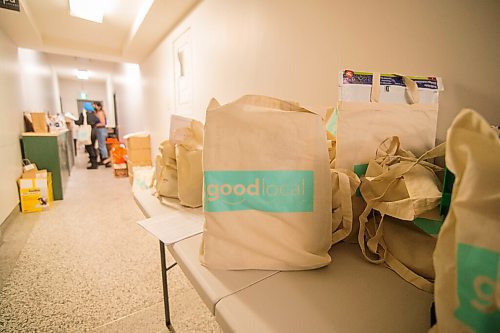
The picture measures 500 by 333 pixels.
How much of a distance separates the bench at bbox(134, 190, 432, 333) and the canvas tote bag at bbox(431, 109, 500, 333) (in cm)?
15

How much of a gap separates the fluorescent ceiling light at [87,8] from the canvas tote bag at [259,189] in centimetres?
311

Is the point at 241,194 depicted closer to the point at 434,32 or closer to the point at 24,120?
the point at 434,32

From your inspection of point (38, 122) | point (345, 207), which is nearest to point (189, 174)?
point (345, 207)

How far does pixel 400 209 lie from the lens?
60 centimetres

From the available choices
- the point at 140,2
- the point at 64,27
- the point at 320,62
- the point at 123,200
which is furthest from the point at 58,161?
the point at 320,62

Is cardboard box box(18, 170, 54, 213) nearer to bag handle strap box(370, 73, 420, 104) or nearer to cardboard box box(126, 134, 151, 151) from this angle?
cardboard box box(126, 134, 151, 151)

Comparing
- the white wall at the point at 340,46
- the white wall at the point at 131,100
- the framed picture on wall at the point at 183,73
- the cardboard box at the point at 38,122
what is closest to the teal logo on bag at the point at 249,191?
the white wall at the point at 340,46

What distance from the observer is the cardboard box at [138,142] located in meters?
4.01

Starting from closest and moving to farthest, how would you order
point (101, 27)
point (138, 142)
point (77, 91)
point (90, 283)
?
point (90, 283) → point (101, 27) → point (138, 142) → point (77, 91)

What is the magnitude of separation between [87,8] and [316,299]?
12.0ft

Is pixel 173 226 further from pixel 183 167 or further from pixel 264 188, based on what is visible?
pixel 264 188

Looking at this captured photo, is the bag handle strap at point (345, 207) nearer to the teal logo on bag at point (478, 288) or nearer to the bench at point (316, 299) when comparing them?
the bench at point (316, 299)

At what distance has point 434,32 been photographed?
2.70 ft

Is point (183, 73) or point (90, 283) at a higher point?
point (183, 73)
